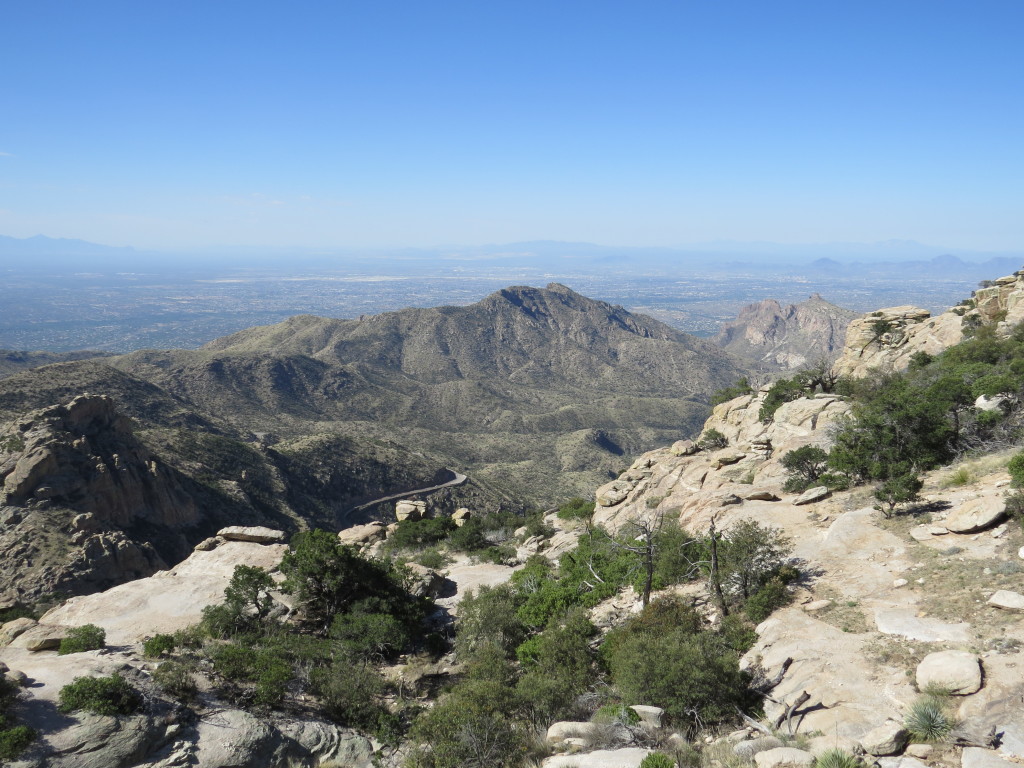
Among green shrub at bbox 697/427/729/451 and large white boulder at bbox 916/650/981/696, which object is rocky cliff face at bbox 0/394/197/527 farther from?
large white boulder at bbox 916/650/981/696

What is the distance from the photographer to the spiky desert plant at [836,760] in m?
9.24

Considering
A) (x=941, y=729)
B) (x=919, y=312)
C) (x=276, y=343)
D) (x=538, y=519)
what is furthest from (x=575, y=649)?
(x=276, y=343)

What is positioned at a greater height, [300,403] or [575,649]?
[575,649]

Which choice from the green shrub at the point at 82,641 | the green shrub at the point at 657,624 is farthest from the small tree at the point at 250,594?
the green shrub at the point at 657,624

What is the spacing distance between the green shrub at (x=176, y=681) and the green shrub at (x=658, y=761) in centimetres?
1233

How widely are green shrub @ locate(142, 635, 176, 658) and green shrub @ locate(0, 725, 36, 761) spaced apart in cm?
573

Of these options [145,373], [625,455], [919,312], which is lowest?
[625,455]

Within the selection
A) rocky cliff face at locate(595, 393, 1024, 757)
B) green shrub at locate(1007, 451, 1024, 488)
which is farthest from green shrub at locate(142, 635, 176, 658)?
green shrub at locate(1007, 451, 1024, 488)

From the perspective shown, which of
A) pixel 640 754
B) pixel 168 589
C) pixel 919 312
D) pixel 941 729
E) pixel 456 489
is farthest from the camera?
pixel 456 489

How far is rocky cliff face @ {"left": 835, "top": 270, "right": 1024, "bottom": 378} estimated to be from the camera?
135ft

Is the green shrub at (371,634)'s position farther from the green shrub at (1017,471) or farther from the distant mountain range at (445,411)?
the distant mountain range at (445,411)

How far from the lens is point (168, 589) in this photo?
26094 millimetres

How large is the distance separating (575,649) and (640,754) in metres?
6.46

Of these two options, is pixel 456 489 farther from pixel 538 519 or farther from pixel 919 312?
pixel 919 312
